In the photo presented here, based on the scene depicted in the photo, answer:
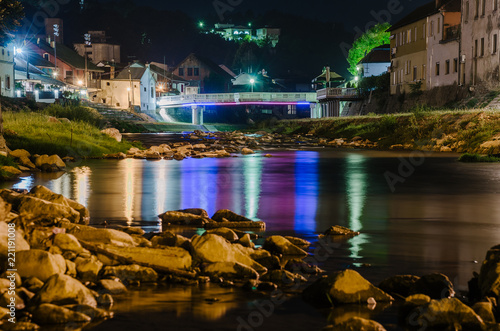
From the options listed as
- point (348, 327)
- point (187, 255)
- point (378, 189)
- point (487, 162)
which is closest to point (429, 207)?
point (378, 189)

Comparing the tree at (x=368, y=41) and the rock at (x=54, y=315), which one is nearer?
the rock at (x=54, y=315)

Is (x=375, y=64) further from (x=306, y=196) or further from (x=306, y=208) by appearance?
(x=306, y=208)

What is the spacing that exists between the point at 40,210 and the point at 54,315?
17.2 feet

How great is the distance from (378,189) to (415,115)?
3227cm

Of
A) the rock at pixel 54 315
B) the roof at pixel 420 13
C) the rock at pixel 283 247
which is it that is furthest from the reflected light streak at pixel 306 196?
the roof at pixel 420 13

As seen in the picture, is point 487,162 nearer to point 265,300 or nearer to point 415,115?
point 415,115

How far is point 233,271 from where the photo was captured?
10477 millimetres

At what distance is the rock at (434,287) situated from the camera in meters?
9.39

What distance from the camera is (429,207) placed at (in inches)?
770

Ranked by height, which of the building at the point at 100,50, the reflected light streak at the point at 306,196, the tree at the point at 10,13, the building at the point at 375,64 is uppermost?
the building at the point at 100,50

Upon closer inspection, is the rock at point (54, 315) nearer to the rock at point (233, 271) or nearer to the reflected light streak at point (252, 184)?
the rock at point (233, 271)

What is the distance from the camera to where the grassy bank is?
44.8 metres

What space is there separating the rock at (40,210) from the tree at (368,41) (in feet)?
340

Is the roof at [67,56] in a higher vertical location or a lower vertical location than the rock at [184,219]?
higher
